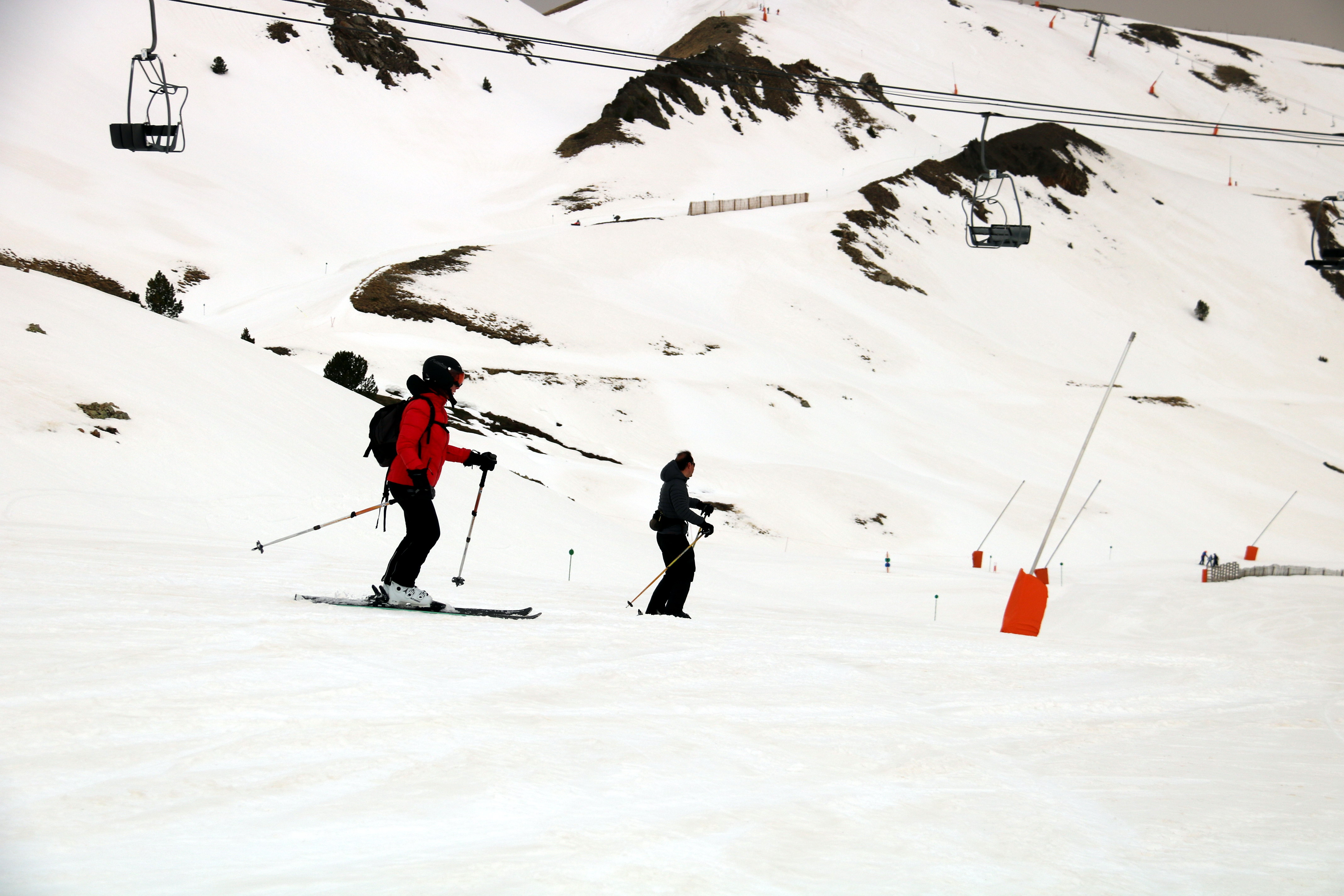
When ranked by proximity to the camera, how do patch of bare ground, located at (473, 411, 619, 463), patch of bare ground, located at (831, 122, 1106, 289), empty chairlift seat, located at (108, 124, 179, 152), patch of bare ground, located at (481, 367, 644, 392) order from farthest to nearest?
patch of bare ground, located at (831, 122, 1106, 289), patch of bare ground, located at (481, 367, 644, 392), patch of bare ground, located at (473, 411, 619, 463), empty chairlift seat, located at (108, 124, 179, 152)

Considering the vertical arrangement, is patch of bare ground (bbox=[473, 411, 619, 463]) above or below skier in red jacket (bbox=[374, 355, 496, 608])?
above

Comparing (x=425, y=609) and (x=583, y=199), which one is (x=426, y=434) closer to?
(x=425, y=609)

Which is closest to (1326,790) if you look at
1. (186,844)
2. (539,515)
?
(186,844)

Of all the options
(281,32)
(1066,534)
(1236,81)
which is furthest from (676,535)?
(1236,81)

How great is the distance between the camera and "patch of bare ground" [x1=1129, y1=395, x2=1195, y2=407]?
176 ft

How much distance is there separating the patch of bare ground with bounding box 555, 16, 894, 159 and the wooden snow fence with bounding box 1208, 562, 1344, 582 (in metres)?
51.9

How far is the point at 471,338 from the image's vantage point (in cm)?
3806

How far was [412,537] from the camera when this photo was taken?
7.90 metres

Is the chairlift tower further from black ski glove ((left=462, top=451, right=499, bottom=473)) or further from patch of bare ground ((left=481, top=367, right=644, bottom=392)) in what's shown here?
black ski glove ((left=462, top=451, right=499, bottom=473))

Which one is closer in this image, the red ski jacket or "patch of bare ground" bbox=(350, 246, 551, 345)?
the red ski jacket

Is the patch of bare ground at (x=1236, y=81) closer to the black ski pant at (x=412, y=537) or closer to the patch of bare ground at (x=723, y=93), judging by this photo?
the patch of bare ground at (x=723, y=93)

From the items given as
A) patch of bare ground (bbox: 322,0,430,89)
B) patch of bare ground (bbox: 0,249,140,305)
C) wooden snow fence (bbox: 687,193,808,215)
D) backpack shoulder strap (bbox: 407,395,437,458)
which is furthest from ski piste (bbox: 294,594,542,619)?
patch of bare ground (bbox: 322,0,430,89)

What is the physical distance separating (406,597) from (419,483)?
0.95 metres

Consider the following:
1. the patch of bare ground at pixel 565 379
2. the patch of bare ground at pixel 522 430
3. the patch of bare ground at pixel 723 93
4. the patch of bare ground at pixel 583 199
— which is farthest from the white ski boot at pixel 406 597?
the patch of bare ground at pixel 723 93
